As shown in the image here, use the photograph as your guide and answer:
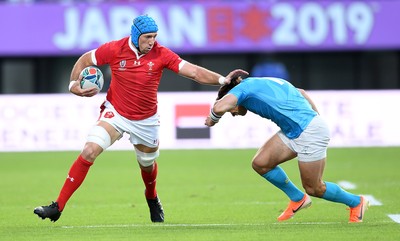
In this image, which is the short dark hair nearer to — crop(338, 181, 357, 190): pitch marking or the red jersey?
the red jersey

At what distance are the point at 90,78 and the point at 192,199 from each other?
3.51 m

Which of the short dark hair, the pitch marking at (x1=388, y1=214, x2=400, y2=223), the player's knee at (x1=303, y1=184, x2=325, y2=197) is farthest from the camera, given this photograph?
the pitch marking at (x1=388, y1=214, x2=400, y2=223)

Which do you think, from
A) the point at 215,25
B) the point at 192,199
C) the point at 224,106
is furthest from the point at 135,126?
the point at 215,25

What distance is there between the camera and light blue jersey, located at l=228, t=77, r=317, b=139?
386 inches

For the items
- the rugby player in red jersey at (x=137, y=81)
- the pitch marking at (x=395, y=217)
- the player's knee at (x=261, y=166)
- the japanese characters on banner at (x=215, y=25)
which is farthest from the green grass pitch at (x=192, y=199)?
the japanese characters on banner at (x=215, y=25)

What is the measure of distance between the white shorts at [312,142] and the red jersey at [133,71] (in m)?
1.52

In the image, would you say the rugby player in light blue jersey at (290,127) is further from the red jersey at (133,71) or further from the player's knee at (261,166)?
the red jersey at (133,71)

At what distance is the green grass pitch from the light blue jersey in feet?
3.43

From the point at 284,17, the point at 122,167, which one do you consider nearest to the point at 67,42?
the point at 284,17

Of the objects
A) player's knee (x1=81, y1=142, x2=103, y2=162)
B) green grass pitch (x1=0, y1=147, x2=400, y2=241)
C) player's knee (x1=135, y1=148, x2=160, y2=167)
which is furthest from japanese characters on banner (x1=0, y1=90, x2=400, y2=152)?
player's knee (x1=81, y1=142, x2=103, y2=162)

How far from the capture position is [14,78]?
27.8 metres

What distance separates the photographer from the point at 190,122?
21.5 meters

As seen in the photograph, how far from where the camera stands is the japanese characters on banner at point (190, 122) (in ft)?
70.1

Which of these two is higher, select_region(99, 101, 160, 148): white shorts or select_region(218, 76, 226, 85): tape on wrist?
select_region(218, 76, 226, 85): tape on wrist
